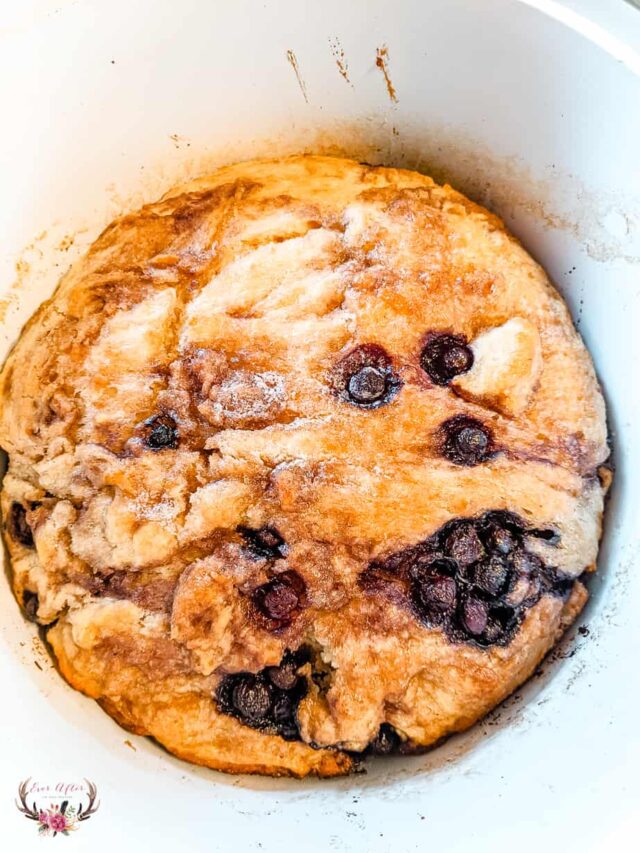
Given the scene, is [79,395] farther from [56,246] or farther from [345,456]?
[345,456]

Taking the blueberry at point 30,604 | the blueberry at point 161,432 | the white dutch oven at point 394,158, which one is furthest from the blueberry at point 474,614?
the blueberry at point 30,604

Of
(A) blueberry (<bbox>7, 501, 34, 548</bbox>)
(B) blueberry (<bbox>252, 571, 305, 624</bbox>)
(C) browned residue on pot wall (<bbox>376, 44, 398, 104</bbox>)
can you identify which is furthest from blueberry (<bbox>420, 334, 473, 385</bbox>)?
(A) blueberry (<bbox>7, 501, 34, 548</bbox>)

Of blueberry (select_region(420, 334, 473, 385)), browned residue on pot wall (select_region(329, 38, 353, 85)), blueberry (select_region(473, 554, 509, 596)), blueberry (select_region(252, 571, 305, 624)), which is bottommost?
blueberry (select_region(252, 571, 305, 624))

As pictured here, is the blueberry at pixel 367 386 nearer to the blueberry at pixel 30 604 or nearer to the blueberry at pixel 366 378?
the blueberry at pixel 366 378

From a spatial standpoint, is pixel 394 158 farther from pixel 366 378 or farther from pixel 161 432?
pixel 161 432

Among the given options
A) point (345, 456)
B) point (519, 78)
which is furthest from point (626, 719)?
point (519, 78)

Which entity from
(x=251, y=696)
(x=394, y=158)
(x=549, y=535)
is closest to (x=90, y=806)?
(x=251, y=696)

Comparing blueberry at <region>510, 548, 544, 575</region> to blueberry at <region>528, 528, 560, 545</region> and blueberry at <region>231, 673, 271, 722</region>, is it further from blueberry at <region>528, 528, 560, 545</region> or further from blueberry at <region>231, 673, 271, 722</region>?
blueberry at <region>231, 673, 271, 722</region>

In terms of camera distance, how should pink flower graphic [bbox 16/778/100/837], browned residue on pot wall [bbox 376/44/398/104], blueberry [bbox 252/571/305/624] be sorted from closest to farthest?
pink flower graphic [bbox 16/778/100/837], blueberry [bbox 252/571/305/624], browned residue on pot wall [bbox 376/44/398/104]

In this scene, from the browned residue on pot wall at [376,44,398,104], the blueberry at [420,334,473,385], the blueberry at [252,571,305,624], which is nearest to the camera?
the blueberry at [252,571,305,624]
